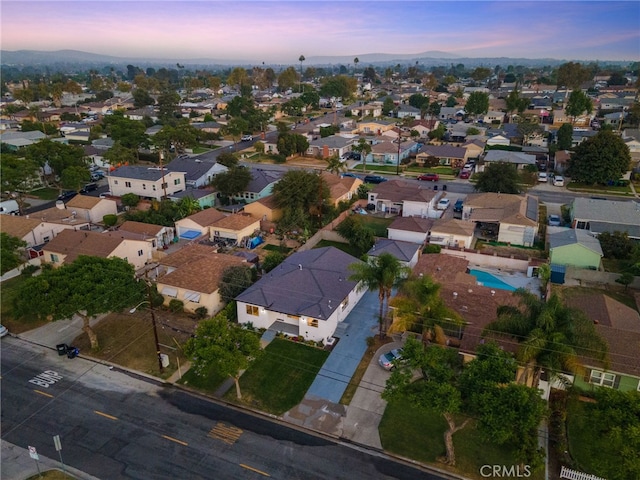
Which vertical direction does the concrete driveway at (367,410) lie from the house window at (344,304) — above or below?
below

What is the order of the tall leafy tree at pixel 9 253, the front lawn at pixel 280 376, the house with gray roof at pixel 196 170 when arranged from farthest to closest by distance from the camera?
the house with gray roof at pixel 196 170, the tall leafy tree at pixel 9 253, the front lawn at pixel 280 376

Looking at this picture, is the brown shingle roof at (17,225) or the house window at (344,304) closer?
the house window at (344,304)

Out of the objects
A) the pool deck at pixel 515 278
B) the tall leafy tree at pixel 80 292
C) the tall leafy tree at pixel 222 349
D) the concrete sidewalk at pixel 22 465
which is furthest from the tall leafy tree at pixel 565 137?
the concrete sidewalk at pixel 22 465

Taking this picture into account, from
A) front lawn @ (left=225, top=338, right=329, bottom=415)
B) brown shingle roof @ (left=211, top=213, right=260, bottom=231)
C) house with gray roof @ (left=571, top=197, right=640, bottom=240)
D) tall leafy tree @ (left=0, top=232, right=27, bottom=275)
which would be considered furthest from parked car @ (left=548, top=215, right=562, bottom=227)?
tall leafy tree @ (left=0, top=232, right=27, bottom=275)

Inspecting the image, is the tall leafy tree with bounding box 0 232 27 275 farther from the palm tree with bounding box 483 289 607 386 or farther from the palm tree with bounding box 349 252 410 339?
the palm tree with bounding box 483 289 607 386

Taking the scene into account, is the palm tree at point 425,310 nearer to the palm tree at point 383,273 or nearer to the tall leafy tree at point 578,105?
the palm tree at point 383,273

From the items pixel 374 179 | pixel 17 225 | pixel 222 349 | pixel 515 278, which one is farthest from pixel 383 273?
pixel 374 179
